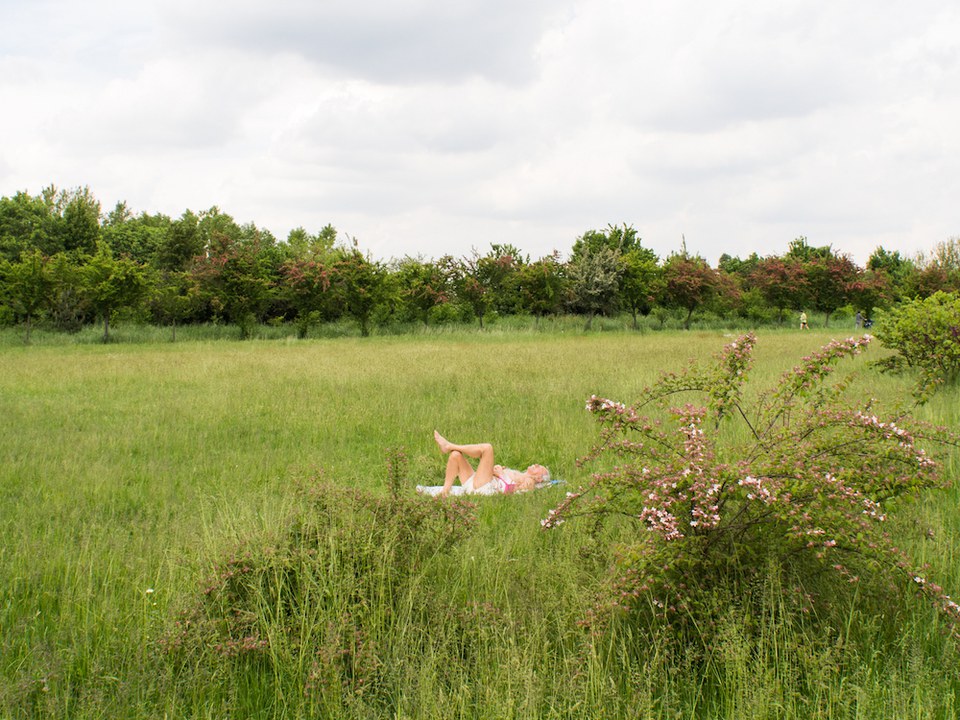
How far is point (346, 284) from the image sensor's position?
3553cm

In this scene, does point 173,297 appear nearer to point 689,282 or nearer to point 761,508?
point 689,282

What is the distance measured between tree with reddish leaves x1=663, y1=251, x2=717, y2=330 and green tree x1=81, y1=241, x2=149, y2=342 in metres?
26.2

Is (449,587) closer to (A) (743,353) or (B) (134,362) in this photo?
(A) (743,353)

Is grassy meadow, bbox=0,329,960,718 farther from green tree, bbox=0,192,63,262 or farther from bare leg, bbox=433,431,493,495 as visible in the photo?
green tree, bbox=0,192,63,262

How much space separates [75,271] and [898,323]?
98.9 ft

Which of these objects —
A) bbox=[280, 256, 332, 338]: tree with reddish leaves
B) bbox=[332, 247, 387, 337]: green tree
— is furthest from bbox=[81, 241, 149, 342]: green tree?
bbox=[332, 247, 387, 337]: green tree

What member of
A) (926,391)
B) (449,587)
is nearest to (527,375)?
(926,391)

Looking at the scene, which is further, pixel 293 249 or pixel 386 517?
pixel 293 249

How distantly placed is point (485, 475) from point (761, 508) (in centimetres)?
410

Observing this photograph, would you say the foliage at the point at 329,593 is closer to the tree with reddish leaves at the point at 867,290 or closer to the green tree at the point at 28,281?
the green tree at the point at 28,281

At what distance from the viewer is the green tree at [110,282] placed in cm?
2886

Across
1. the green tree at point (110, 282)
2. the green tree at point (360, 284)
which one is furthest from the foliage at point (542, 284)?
the green tree at point (110, 282)

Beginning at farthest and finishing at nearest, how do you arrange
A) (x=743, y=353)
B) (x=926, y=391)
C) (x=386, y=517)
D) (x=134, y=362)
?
1. (x=134, y=362)
2. (x=926, y=391)
3. (x=743, y=353)
4. (x=386, y=517)

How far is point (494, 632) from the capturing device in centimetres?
392
